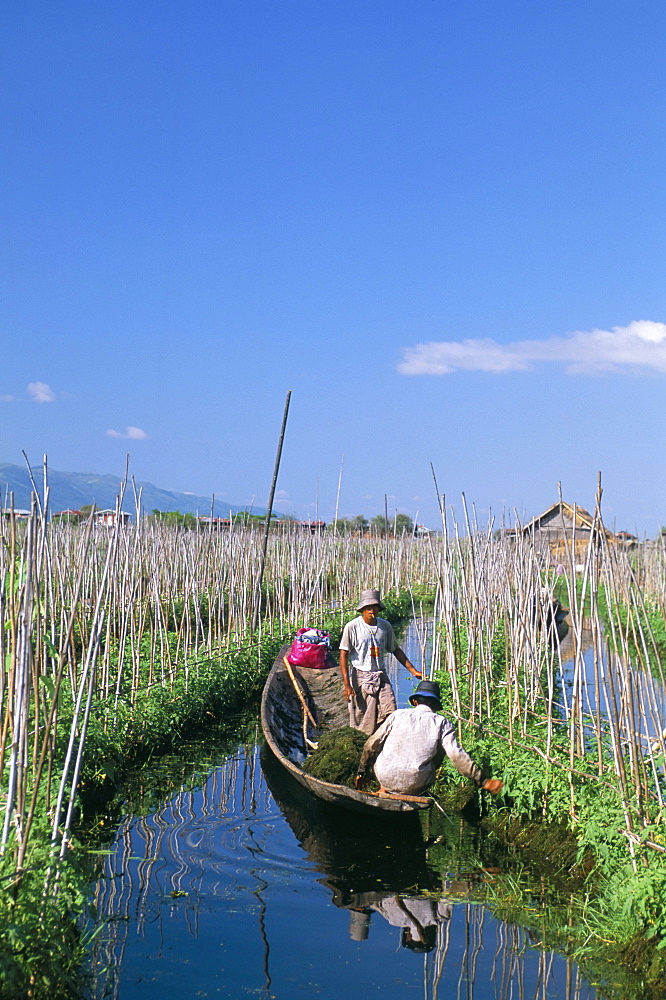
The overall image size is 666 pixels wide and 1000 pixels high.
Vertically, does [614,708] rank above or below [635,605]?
below

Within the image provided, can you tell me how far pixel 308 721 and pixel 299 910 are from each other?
12.0ft

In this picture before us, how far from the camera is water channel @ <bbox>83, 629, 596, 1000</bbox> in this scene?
3.75 meters

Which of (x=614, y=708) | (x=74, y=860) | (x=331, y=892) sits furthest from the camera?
(x=331, y=892)

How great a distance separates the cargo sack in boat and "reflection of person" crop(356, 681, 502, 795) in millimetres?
3380

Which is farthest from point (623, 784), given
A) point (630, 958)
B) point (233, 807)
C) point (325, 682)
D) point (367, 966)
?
point (325, 682)

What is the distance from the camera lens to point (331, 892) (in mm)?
4734

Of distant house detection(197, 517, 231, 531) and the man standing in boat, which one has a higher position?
distant house detection(197, 517, 231, 531)

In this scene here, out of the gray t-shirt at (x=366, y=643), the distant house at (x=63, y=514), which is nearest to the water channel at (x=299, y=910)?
the gray t-shirt at (x=366, y=643)

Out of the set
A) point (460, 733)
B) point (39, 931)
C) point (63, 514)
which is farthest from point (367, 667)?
point (63, 514)

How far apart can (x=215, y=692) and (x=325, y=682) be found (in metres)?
1.12

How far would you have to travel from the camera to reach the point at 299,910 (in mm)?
4473

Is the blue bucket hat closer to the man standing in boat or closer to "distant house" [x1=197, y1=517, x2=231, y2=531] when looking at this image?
the man standing in boat

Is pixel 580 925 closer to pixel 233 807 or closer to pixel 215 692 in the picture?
pixel 233 807

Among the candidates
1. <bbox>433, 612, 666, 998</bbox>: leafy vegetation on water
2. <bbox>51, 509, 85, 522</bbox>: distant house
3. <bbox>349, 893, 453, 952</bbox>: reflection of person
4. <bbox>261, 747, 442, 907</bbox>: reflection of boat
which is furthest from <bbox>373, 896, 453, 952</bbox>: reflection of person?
<bbox>51, 509, 85, 522</bbox>: distant house
